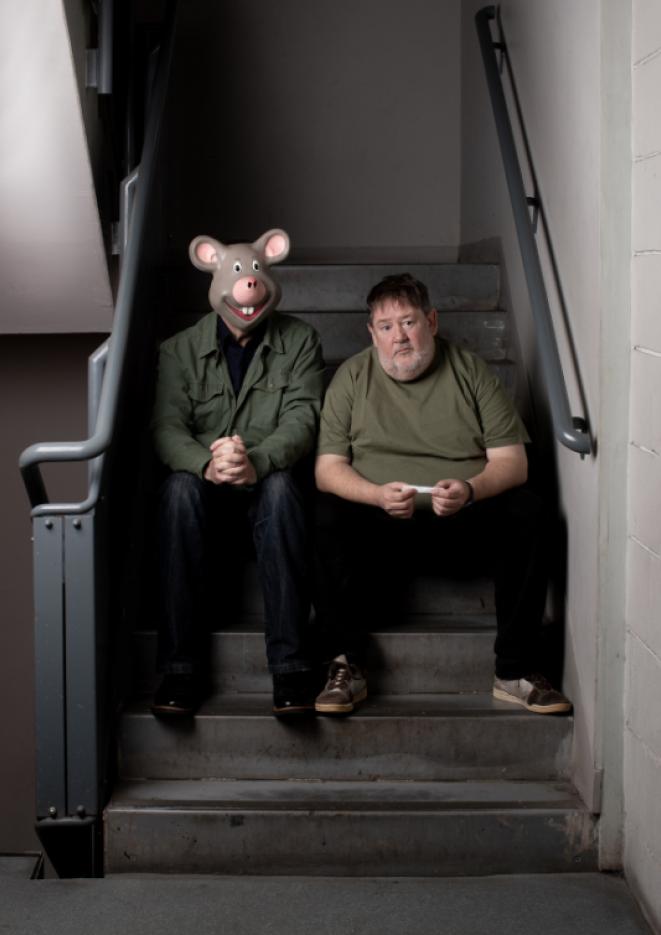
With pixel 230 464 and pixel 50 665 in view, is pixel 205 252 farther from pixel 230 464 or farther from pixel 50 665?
pixel 50 665

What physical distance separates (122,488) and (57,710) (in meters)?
0.62

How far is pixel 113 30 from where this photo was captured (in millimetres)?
3393

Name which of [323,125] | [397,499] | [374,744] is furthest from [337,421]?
[323,125]

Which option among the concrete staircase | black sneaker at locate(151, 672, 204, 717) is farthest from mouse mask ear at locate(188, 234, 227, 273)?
black sneaker at locate(151, 672, 204, 717)

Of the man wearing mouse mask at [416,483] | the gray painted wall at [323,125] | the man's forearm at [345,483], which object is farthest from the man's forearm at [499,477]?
the gray painted wall at [323,125]

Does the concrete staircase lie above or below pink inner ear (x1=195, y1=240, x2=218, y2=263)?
below

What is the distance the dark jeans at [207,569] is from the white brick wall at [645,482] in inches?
30.0

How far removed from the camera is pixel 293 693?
2.91 metres

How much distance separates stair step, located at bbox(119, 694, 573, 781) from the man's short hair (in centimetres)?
98

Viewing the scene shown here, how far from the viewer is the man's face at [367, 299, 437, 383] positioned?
3070 millimetres

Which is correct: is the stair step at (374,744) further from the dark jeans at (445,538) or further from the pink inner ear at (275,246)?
the pink inner ear at (275,246)

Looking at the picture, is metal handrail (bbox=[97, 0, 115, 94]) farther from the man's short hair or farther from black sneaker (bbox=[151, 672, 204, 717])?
black sneaker (bbox=[151, 672, 204, 717])

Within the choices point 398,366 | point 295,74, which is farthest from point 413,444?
point 295,74

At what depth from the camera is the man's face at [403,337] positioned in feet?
10.1
